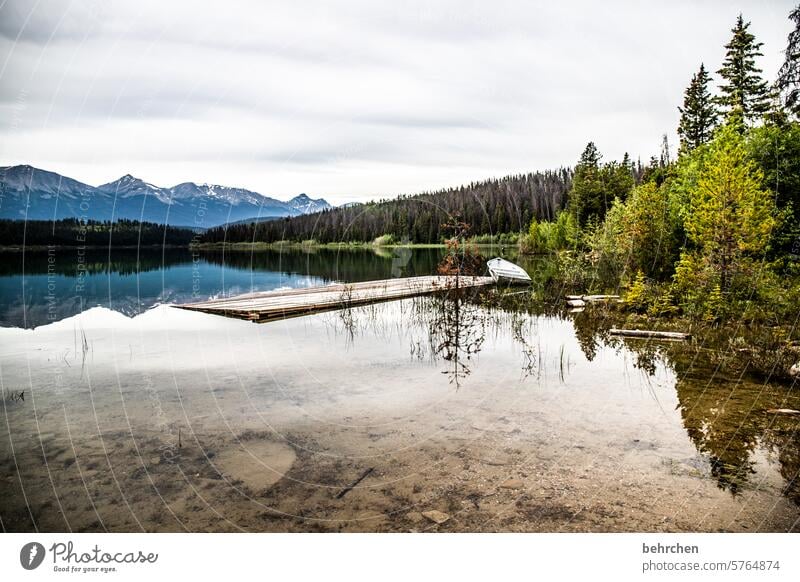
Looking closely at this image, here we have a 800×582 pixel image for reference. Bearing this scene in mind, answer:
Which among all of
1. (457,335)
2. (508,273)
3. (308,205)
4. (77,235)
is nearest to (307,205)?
(308,205)

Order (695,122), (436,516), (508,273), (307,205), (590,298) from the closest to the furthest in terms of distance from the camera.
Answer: (436,516), (590,298), (508,273), (695,122), (307,205)

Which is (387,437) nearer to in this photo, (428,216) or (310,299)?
(310,299)

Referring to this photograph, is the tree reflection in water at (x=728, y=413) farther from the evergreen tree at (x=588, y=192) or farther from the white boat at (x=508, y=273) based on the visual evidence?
the evergreen tree at (x=588, y=192)

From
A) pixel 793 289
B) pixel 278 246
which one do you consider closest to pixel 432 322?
pixel 793 289

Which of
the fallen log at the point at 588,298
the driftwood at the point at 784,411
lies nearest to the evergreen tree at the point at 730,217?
the fallen log at the point at 588,298

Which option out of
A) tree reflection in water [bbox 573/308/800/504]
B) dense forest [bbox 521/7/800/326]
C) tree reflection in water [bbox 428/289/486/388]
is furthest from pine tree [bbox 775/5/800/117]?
tree reflection in water [bbox 428/289/486/388]

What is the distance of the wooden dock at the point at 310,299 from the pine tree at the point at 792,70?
406 inches

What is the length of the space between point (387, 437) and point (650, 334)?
776cm

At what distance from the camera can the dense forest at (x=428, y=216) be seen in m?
45.0

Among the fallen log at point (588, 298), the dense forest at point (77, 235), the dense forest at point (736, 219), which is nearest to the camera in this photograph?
Result: the dense forest at point (736, 219)

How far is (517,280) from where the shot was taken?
22.1 metres

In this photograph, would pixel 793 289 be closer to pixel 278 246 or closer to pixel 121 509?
pixel 121 509

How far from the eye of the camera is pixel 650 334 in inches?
433

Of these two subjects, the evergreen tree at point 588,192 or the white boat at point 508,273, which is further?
the evergreen tree at point 588,192
